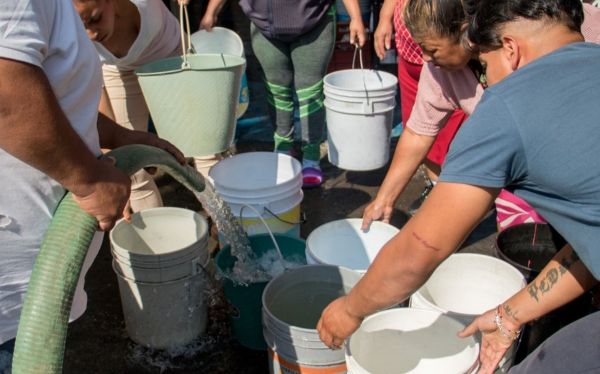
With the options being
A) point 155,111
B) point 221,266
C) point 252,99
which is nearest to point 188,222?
point 221,266

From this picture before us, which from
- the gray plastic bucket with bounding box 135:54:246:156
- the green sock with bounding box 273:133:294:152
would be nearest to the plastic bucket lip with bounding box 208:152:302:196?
the gray plastic bucket with bounding box 135:54:246:156

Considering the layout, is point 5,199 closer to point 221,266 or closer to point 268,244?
point 221,266

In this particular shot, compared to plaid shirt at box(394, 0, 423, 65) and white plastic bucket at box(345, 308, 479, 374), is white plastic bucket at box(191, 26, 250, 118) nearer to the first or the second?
plaid shirt at box(394, 0, 423, 65)

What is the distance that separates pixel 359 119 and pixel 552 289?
2.08 metres

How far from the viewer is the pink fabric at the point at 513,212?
303 centimetres

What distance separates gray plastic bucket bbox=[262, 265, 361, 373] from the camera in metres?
2.07

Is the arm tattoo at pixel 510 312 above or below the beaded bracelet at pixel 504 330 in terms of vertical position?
above

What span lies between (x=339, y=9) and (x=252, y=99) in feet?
4.11

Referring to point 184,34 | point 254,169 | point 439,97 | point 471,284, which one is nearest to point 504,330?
point 471,284

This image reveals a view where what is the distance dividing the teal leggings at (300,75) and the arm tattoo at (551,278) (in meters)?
2.43

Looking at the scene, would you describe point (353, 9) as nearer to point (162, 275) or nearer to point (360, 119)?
point (360, 119)

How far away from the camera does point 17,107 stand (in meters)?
1.18

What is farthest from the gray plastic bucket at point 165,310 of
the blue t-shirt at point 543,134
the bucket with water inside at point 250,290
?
the blue t-shirt at point 543,134

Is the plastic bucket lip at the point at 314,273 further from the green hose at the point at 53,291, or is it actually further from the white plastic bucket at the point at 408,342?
the green hose at the point at 53,291
